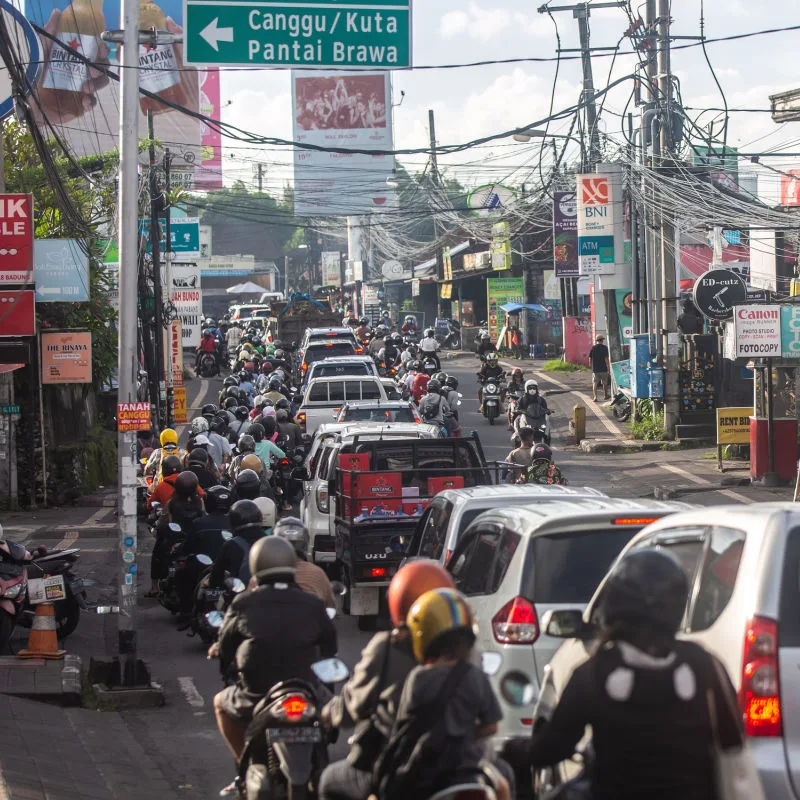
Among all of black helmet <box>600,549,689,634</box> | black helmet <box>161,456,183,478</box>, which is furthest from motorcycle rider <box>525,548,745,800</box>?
black helmet <box>161,456,183,478</box>

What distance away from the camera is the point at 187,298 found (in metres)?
32.9

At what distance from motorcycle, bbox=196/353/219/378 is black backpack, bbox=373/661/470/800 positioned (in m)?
43.7

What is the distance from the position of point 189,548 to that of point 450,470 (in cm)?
264

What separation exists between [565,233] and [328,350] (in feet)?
30.5

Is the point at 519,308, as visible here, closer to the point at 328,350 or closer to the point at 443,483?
the point at 328,350

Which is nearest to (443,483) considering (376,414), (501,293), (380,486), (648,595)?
(380,486)

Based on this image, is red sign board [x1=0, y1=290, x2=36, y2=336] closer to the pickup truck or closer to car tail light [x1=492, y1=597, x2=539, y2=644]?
the pickup truck

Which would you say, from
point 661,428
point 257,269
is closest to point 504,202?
point 661,428

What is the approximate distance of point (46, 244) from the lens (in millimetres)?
22344

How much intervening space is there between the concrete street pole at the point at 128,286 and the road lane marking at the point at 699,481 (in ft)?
42.6

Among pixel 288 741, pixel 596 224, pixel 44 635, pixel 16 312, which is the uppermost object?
pixel 596 224

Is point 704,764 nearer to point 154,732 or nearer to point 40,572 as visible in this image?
point 154,732

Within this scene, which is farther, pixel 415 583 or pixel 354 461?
pixel 354 461

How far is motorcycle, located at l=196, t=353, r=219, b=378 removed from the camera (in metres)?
47.4
